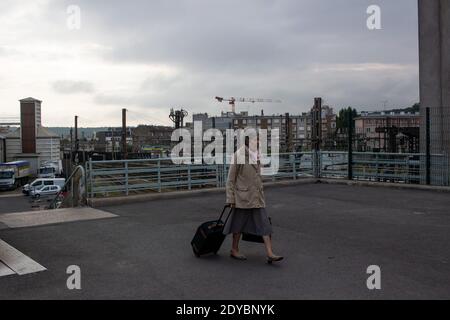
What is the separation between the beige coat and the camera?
6.30 meters

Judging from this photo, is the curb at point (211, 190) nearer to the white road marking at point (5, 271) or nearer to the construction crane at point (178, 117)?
the white road marking at point (5, 271)

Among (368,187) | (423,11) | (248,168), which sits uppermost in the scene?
(423,11)

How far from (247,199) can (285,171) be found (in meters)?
11.7

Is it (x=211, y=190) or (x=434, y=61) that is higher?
(x=434, y=61)

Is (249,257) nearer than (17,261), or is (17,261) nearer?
(17,261)

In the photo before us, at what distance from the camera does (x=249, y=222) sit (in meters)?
6.35

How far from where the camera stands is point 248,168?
21.1 feet

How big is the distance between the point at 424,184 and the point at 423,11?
669cm
